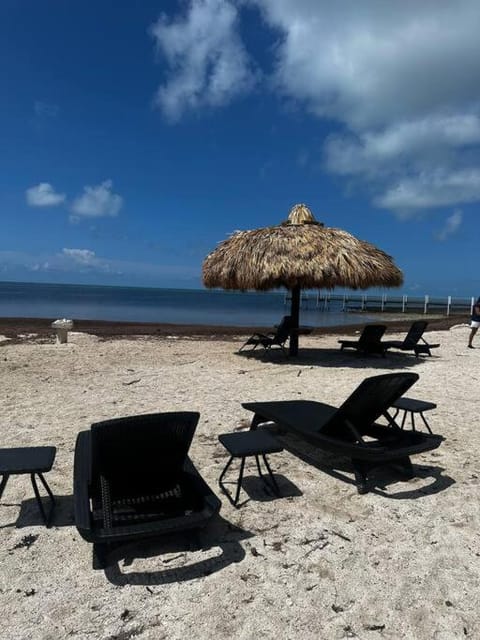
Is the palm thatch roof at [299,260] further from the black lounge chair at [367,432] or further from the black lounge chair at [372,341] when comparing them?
the black lounge chair at [367,432]

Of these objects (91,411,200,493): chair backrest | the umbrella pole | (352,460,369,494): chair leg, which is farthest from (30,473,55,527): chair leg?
the umbrella pole

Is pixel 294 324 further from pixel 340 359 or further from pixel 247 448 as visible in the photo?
pixel 247 448

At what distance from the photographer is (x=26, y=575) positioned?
92.1 inches

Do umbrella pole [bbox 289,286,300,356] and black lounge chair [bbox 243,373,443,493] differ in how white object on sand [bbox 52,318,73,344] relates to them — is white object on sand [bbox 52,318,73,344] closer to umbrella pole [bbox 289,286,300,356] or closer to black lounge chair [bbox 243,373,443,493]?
umbrella pole [bbox 289,286,300,356]

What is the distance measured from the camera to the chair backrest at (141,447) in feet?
8.27

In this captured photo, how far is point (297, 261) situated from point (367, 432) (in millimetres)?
5328

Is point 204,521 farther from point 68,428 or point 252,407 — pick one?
point 68,428

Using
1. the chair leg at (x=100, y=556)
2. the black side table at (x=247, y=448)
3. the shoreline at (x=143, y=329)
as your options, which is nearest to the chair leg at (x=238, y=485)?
the black side table at (x=247, y=448)

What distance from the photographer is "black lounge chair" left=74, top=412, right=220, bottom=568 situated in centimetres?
245

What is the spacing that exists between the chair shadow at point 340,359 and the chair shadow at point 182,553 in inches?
245

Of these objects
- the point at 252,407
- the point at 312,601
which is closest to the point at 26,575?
the point at 312,601

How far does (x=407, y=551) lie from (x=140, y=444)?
159cm

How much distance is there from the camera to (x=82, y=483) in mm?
2670

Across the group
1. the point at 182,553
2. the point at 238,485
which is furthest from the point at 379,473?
the point at 182,553
